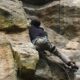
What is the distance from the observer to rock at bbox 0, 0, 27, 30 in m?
11.8

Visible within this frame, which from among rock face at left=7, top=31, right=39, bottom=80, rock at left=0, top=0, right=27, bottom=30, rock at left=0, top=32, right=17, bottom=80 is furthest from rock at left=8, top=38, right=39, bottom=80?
rock at left=0, top=0, right=27, bottom=30

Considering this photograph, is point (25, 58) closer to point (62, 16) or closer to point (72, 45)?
point (72, 45)

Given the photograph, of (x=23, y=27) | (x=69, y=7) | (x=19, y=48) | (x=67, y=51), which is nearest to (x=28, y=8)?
(x=69, y=7)

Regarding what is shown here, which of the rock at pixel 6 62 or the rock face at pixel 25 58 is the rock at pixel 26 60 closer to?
the rock face at pixel 25 58

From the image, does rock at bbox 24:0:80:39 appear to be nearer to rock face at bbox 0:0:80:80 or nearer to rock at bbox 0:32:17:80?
rock face at bbox 0:0:80:80

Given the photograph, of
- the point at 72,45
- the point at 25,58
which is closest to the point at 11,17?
the point at 25,58

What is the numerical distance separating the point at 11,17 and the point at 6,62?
1969 mm

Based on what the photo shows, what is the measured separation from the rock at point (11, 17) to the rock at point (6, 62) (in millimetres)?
805

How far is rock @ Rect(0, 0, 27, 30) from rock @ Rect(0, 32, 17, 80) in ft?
2.64

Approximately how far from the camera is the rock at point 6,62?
33.7 ft

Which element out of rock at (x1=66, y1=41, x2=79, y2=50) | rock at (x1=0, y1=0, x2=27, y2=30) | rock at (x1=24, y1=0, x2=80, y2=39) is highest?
rock at (x1=0, y1=0, x2=27, y2=30)

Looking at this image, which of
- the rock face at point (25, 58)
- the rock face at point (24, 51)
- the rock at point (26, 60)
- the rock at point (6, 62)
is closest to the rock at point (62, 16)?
the rock face at point (24, 51)

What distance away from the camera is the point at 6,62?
10578 millimetres

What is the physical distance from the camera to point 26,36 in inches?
472
